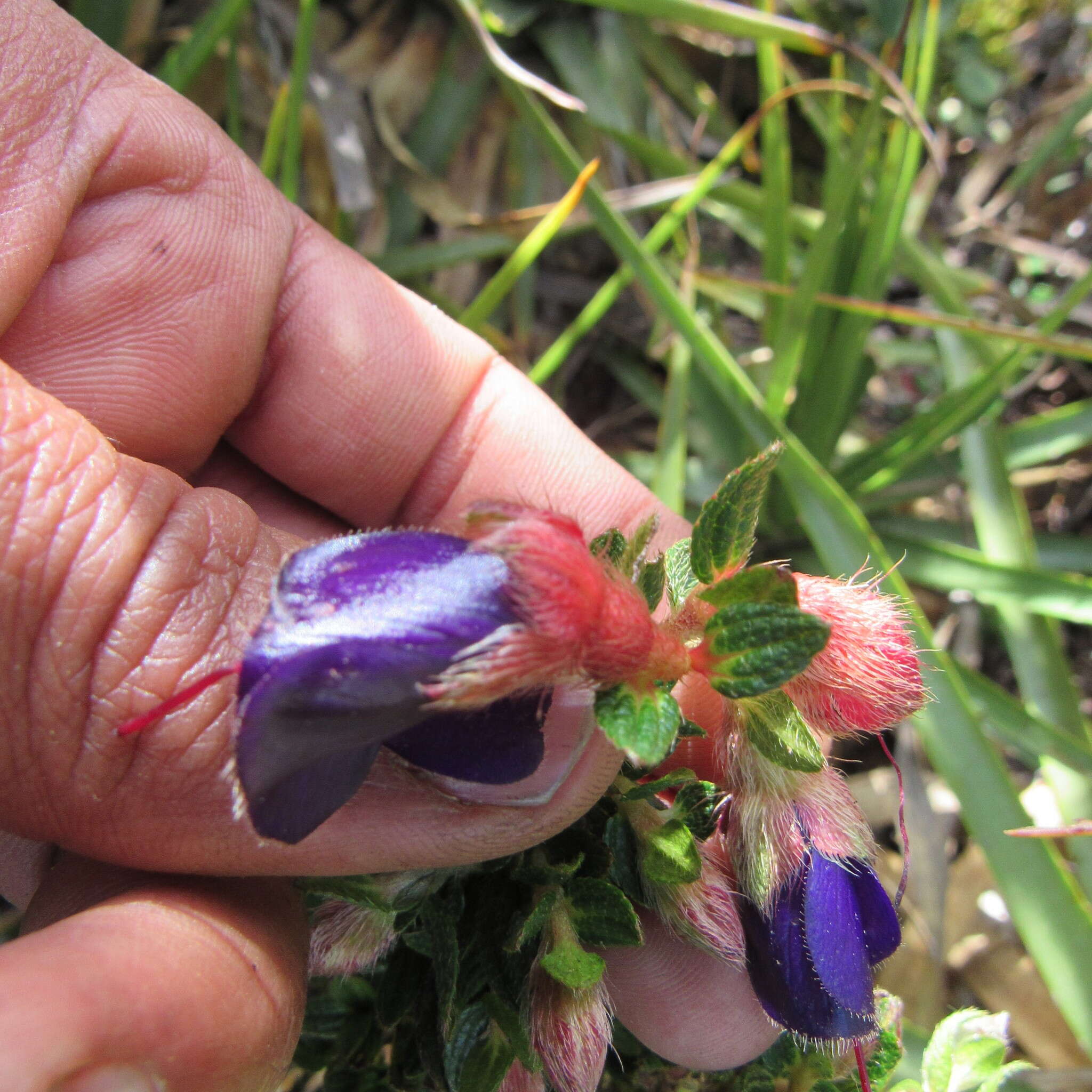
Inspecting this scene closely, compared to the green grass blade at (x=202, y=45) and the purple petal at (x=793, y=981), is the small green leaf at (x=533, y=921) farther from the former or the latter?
the green grass blade at (x=202, y=45)

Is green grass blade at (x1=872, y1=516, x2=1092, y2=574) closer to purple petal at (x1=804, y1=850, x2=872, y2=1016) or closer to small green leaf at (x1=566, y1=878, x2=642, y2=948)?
purple petal at (x1=804, y1=850, x2=872, y2=1016)

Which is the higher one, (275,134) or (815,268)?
(275,134)

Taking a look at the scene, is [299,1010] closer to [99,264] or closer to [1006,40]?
[99,264]

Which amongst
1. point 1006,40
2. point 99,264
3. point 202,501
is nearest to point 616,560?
point 202,501

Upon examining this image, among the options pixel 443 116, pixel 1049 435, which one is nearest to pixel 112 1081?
pixel 1049 435

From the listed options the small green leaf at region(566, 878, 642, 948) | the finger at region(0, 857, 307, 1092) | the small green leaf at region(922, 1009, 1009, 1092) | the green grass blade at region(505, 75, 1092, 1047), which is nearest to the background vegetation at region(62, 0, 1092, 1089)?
the green grass blade at region(505, 75, 1092, 1047)

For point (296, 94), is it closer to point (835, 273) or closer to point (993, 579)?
point (835, 273)
